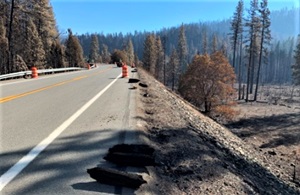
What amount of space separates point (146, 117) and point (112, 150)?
326 centimetres

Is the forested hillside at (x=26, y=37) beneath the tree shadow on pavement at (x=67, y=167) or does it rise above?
above

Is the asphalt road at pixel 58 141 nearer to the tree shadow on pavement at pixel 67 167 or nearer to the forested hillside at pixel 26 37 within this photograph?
the tree shadow on pavement at pixel 67 167

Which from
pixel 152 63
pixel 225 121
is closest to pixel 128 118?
pixel 225 121

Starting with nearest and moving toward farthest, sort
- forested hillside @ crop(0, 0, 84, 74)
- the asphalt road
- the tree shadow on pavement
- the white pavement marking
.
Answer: the tree shadow on pavement, the asphalt road, the white pavement marking, forested hillside @ crop(0, 0, 84, 74)

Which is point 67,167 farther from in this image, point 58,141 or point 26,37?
point 26,37

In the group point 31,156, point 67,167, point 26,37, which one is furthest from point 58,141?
point 26,37

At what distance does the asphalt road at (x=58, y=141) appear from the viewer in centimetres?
384

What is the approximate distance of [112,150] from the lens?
5.04 meters

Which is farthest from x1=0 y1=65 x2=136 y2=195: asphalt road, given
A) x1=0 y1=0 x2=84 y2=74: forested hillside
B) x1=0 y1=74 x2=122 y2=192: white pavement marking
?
x1=0 y1=0 x2=84 y2=74: forested hillside

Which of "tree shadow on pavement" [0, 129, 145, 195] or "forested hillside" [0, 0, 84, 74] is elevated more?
"forested hillside" [0, 0, 84, 74]

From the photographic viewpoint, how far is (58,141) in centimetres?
561

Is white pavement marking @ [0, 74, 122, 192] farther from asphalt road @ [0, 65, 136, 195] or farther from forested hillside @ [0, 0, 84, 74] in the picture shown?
forested hillside @ [0, 0, 84, 74]

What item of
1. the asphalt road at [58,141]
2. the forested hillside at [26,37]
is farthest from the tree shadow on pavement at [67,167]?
the forested hillside at [26,37]

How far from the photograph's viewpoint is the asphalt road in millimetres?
3844
